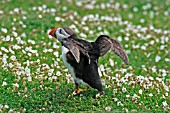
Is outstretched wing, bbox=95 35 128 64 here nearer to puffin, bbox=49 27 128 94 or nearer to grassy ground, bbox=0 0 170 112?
puffin, bbox=49 27 128 94

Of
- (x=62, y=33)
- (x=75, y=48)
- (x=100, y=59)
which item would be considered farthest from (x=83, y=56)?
(x=100, y=59)

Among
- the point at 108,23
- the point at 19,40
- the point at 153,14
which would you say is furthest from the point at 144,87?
the point at 153,14

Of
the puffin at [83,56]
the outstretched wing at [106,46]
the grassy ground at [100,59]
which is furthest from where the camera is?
the outstretched wing at [106,46]

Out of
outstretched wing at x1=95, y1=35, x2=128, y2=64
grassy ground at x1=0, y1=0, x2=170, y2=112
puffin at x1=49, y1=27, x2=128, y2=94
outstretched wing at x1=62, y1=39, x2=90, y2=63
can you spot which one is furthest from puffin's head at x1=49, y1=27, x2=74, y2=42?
grassy ground at x1=0, y1=0, x2=170, y2=112

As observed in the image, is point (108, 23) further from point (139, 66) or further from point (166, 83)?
point (166, 83)

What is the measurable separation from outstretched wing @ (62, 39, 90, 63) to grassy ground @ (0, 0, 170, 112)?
926 millimetres

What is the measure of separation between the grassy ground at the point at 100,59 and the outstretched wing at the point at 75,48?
926mm

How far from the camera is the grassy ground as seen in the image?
27.8 ft

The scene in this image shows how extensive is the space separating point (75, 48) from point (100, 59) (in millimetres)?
3598

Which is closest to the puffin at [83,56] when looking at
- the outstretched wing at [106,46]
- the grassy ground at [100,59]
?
the outstretched wing at [106,46]

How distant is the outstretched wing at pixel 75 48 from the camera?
7740 millimetres

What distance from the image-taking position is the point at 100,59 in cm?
1145

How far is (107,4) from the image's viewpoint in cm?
1603

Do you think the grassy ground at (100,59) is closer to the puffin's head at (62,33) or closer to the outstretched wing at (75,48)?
the outstretched wing at (75,48)
